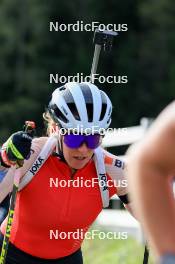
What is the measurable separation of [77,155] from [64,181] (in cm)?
21

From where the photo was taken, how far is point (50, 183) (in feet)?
19.0

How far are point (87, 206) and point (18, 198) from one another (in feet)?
1.36

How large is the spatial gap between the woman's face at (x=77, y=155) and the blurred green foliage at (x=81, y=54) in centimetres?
4467

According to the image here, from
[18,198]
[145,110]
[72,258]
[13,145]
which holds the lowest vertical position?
[145,110]

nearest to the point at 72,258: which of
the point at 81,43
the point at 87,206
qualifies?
the point at 87,206

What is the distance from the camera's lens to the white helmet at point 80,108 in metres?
5.72

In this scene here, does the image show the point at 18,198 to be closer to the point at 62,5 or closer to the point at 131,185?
the point at 131,185

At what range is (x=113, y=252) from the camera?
10211 millimetres

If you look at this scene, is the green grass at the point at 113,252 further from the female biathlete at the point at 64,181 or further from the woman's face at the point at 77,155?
the woman's face at the point at 77,155

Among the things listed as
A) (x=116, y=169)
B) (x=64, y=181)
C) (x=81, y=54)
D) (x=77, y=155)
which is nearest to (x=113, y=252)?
(x=116, y=169)

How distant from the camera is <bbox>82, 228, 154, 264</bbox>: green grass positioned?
9.57 meters

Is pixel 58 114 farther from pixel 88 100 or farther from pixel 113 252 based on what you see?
pixel 113 252

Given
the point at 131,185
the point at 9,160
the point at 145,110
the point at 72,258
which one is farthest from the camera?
the point at 145,110
